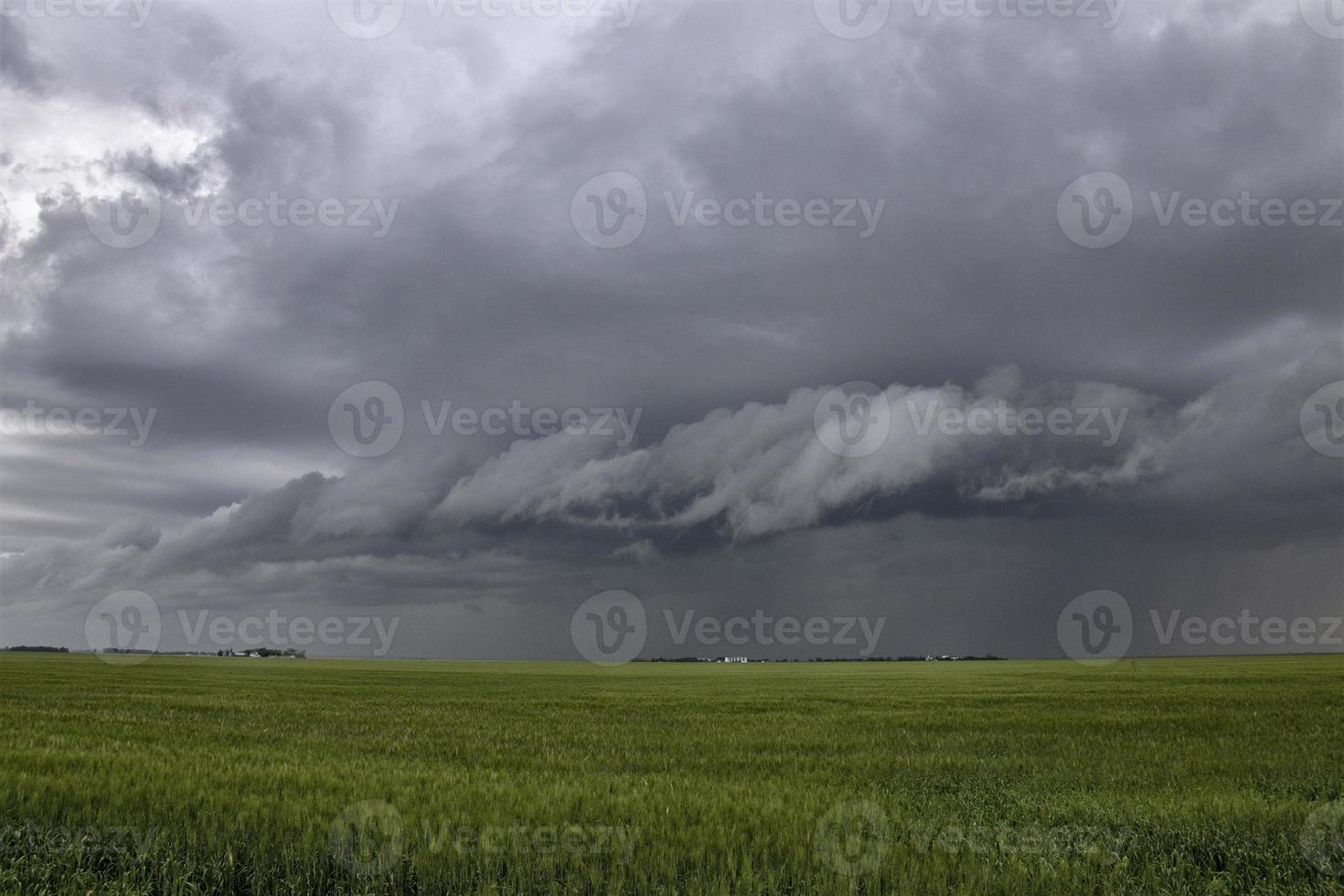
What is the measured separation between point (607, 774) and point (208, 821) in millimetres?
6965

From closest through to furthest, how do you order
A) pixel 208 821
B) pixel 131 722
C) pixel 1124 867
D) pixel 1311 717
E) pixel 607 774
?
1. pixel 1124 867
2. pixel 208 821
3. pixel 607 774
4. pixel 131 722
5. pixel 1311 717

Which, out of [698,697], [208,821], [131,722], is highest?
[208,821]

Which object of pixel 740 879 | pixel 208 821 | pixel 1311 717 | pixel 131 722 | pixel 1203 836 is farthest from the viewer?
pixel 1311 717

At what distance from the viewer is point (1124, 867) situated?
29.7 feet

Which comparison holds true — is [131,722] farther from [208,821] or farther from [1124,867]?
[1124,867]

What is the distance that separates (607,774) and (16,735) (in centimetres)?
1331

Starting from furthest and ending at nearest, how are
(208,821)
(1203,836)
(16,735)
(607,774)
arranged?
(16,735)
(607,774)
(1203,836)
(208,821)

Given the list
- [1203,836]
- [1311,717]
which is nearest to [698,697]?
[1311,717]

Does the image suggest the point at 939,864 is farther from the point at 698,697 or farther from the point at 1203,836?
the point at 698,697

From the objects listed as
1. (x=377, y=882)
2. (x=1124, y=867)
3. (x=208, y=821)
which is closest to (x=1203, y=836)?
(x=1124, y=867)

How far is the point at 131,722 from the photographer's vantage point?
23672 mm

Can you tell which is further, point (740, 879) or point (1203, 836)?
point (1203, 836)

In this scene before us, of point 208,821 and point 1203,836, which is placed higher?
point 208,821

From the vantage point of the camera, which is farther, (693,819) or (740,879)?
(693,819)
